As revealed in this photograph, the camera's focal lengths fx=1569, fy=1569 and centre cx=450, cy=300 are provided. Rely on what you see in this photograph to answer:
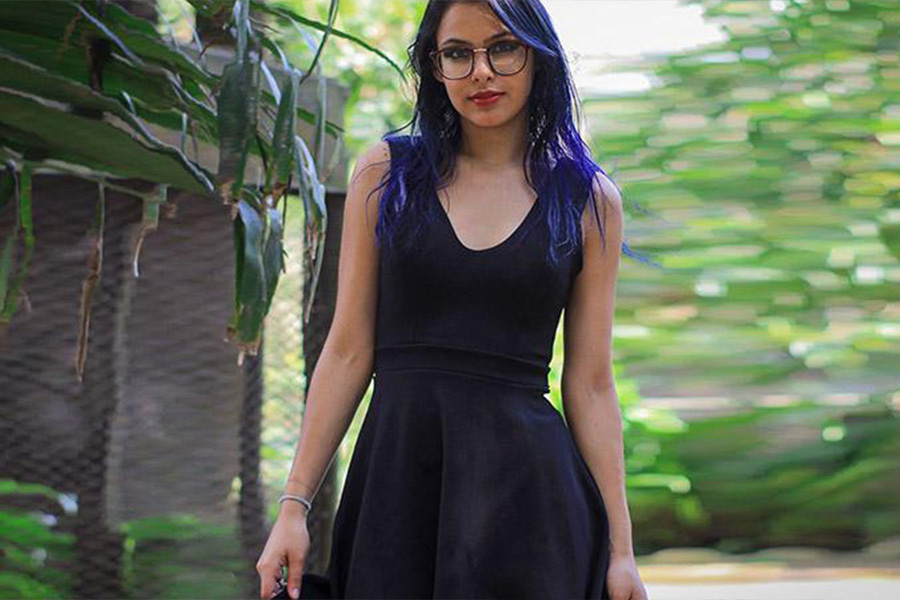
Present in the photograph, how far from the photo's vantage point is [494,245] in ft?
6.57

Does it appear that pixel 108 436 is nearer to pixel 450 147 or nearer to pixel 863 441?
pixel 450 147

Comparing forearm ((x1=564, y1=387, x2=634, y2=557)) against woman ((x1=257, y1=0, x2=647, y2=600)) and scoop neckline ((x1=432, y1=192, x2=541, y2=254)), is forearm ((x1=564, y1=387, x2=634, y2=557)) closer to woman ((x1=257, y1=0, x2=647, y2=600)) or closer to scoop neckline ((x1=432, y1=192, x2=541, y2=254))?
woman ((x1=257, y1=0, x2=647, y2=600))

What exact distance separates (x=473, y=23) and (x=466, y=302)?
0.36 m

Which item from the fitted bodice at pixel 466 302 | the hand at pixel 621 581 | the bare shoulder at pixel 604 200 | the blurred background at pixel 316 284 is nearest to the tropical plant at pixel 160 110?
the blurred background at pixel 316 284

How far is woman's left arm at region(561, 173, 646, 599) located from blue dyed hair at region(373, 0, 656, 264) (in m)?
0.02

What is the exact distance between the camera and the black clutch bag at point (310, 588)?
6.38ft

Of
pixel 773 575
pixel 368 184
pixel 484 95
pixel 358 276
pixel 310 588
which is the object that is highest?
pixel 484 95

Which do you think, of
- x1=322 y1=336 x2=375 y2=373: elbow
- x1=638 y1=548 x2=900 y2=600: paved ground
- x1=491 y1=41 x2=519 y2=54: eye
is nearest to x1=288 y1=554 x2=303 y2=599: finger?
x1=322 y1=336 x2=375 y2=373: elbow

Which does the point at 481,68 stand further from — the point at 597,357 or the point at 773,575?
the point at 773,575

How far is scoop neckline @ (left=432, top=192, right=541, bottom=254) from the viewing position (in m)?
1.99

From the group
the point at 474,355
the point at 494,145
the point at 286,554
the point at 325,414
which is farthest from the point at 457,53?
the point at 286,554

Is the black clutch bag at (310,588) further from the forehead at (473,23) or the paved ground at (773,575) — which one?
the paved ground at (773,575)

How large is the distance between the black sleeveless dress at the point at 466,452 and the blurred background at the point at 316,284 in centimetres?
36

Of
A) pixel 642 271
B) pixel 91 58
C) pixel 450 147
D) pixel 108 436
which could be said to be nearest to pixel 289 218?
pixel 108 436
